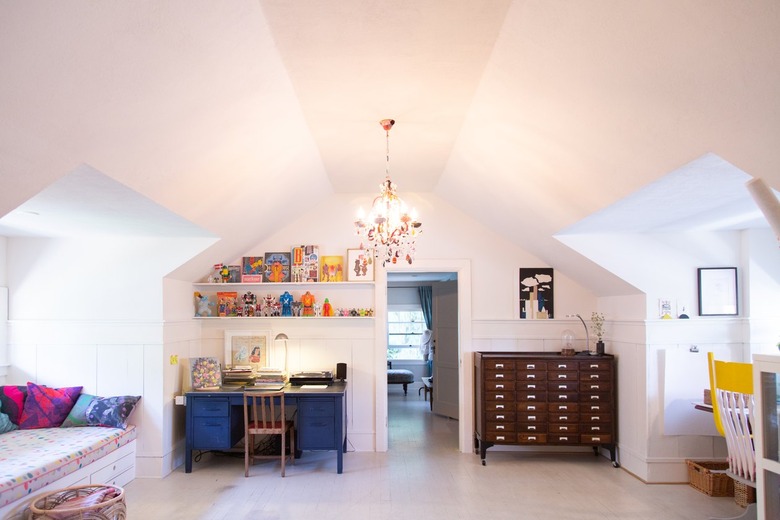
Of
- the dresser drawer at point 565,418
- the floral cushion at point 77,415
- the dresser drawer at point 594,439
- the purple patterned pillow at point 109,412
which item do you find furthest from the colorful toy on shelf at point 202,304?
the dresser drawer at point 594,439

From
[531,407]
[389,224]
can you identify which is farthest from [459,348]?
[389,224]

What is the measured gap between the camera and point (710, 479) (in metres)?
4.77

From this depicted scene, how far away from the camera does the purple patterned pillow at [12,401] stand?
500 centimetres

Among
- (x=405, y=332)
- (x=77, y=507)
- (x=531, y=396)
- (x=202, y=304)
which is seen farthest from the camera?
(x=405, y=332)

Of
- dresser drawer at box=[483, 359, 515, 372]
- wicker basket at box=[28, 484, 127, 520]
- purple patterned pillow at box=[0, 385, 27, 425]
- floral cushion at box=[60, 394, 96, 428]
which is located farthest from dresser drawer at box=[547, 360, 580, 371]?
purple patterned pillow at box=[0, 385, 27, 425]

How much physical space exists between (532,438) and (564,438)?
1.06ft

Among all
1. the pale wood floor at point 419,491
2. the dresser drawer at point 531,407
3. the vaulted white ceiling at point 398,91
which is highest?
the vaulted white ceiling at point 398,91

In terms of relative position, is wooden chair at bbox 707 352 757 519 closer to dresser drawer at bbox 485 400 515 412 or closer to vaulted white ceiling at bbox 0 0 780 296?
vaulted white ceiling at bbox 0 0 780 296

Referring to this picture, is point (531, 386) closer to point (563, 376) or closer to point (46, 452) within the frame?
point (563, 376)

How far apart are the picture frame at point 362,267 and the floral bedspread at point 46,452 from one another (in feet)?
8.84

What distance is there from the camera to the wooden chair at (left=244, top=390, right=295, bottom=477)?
5324mm

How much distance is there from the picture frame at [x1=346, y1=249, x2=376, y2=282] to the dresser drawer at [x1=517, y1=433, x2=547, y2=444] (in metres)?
2.31

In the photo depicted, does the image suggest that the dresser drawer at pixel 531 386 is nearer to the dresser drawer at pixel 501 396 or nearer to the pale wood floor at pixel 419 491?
the dresser drawer at pixel 501 396

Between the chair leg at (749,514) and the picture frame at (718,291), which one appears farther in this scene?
the picture frame at (718,291)
